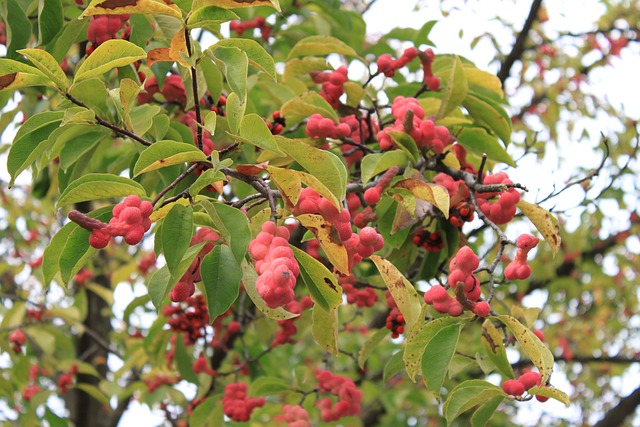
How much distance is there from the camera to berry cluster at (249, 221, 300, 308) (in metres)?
1.14

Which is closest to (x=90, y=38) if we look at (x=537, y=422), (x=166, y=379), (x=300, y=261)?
(x=300, y=261)

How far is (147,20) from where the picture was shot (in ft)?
6.32

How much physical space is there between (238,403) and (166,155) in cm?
149

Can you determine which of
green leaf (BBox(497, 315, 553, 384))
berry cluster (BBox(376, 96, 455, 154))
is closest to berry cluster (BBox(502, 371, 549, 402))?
green leaf (BBox(497, 315, 553, 384))

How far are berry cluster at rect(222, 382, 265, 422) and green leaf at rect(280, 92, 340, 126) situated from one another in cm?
113

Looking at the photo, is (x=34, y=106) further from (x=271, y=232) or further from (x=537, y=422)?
(x=537, y=422)

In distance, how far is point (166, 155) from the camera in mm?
1398

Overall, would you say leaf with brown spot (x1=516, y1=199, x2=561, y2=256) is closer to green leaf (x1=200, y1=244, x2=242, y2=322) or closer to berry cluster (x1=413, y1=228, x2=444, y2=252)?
berry cluster (x1=413, y1=228, x2=444, y2=252)

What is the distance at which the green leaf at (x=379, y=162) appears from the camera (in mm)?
1714

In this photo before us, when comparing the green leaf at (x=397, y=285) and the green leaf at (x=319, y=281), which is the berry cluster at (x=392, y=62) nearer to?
the green leaf at (x=397, y=285)

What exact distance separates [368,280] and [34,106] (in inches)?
54.9

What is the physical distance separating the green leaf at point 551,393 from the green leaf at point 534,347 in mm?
32

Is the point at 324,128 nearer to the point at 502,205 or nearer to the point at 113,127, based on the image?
the point at 502,205

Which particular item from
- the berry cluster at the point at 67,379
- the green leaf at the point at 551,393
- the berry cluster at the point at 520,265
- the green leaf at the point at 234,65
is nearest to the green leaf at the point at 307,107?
the green leaf at the point at 234,65
